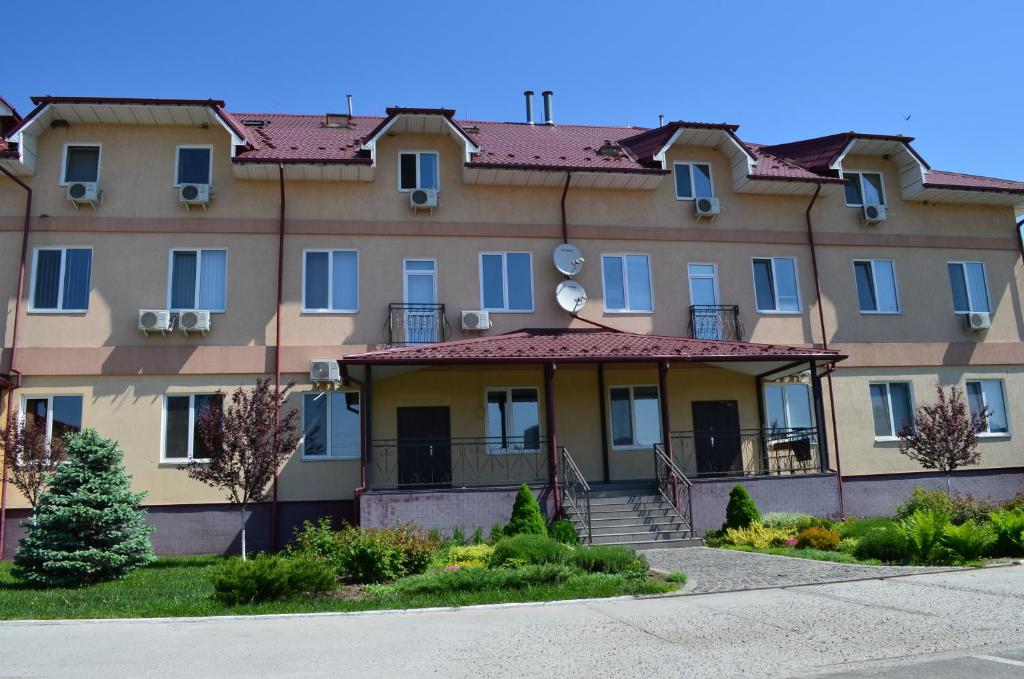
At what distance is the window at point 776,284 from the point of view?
68.3 feet

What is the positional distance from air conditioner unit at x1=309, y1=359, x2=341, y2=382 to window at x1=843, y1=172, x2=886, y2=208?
558 inches

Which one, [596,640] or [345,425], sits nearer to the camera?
[596,640]

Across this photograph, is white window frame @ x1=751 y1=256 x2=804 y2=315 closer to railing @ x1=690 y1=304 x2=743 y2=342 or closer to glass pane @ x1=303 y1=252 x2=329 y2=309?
railing @ x1=690 y1=304 x2=743 y2=342

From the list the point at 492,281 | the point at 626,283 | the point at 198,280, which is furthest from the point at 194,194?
the point at 626,283

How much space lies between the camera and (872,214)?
70.3 feet

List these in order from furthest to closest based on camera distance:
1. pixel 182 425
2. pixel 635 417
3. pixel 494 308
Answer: pixel 635 417 → pixel 494 308 → pixel 182 425

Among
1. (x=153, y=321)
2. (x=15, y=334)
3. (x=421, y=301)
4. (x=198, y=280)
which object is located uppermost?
(x=198, y=280)

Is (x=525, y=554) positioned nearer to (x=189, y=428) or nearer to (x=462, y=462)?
(x=462, y=462)

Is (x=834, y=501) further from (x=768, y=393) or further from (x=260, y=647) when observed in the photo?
(x=260, y=647)

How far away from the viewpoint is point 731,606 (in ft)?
31.4

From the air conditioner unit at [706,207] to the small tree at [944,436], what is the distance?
6.67m

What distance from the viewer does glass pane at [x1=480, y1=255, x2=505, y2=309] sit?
19.5m

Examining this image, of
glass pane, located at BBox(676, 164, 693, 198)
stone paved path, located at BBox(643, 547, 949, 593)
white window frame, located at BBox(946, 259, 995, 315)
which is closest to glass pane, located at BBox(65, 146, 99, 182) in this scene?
glass pane, located at BBox(676, 164, 693, 198)

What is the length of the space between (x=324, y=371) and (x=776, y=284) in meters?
11.5
